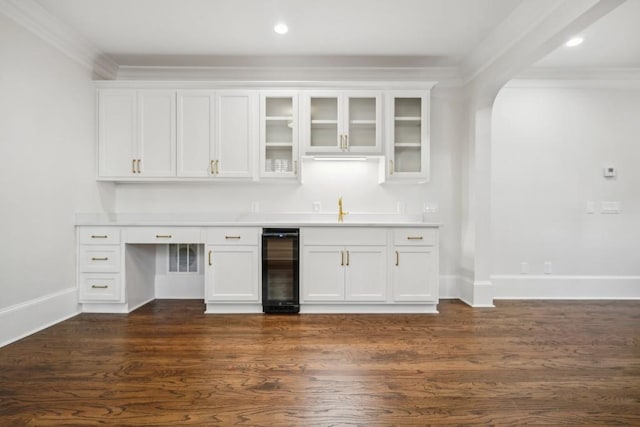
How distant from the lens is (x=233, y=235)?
11.1ft

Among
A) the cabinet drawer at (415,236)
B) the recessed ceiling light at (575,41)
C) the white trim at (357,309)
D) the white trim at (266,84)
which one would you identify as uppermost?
the recessed ceiling light at (575,41)

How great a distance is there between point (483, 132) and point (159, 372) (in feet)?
12.3

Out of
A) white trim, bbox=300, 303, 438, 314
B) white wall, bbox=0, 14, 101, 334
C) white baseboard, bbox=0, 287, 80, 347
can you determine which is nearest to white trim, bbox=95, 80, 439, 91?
white wall, bbox=0, 14, 101, 334

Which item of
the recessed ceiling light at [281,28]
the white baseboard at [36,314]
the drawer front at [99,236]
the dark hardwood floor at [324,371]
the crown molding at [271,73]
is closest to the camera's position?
the dark hardwood floor at [324,371]

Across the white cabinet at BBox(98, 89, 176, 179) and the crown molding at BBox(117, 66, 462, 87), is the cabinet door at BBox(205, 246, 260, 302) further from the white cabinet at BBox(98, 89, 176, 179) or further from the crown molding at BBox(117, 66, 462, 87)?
the crown molding at BBox(117, 66, 462, 87)

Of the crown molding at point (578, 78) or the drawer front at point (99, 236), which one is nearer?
the drawer front at point (99, 236)

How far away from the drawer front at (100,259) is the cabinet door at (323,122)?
222 cm

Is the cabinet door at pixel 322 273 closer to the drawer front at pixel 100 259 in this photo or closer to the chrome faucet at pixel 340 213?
the chrome faucet at pixel 340 213

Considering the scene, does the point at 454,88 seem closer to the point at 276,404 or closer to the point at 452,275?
the point at 452,275

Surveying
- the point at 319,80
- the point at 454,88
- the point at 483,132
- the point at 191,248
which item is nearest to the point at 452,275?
the point at 483,132

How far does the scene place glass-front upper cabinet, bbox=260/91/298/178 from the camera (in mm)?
3680

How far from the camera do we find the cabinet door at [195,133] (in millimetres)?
3654

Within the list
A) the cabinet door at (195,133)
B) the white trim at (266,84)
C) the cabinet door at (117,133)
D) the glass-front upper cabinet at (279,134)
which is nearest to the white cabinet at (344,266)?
the glass-front upper cabinet at (279,134)

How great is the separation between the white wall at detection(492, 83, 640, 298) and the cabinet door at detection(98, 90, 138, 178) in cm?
413
